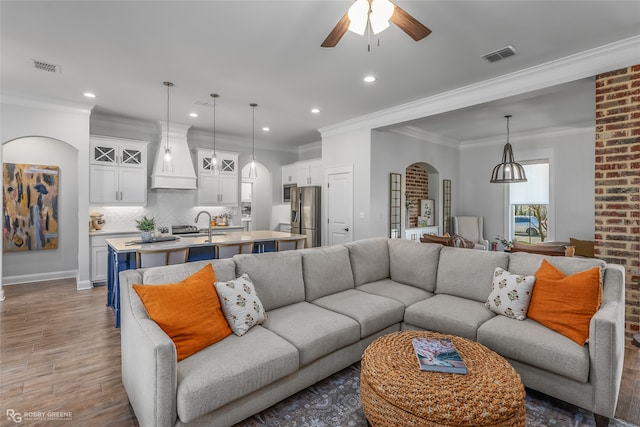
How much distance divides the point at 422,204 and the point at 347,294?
448 centimetres

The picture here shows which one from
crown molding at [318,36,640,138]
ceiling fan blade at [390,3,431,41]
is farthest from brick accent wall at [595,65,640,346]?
ceiling fan blade at [390,3,431,41]

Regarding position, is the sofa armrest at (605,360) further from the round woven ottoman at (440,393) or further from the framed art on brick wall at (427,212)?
the framed art on brick wall at (427,212)

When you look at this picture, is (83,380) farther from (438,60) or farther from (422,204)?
(422,204)

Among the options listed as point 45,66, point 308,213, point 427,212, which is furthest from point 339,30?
point 427,212

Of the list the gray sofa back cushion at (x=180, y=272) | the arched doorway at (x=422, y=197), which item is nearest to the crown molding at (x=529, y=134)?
the arched doorway at (x=422, y=197)

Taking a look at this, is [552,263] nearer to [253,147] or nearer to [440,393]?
[440,393]

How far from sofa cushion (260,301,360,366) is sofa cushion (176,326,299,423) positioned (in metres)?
0.09

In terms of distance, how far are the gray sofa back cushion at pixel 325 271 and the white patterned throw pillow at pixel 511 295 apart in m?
1.29

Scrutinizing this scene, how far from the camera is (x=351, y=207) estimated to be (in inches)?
226

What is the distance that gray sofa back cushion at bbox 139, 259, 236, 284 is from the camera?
7.01 ft

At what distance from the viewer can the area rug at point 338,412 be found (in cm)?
193

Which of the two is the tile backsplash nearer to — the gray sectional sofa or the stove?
the stove

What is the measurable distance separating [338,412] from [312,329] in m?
0.53

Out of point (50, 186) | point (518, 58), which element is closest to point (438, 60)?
point (518, 58)
